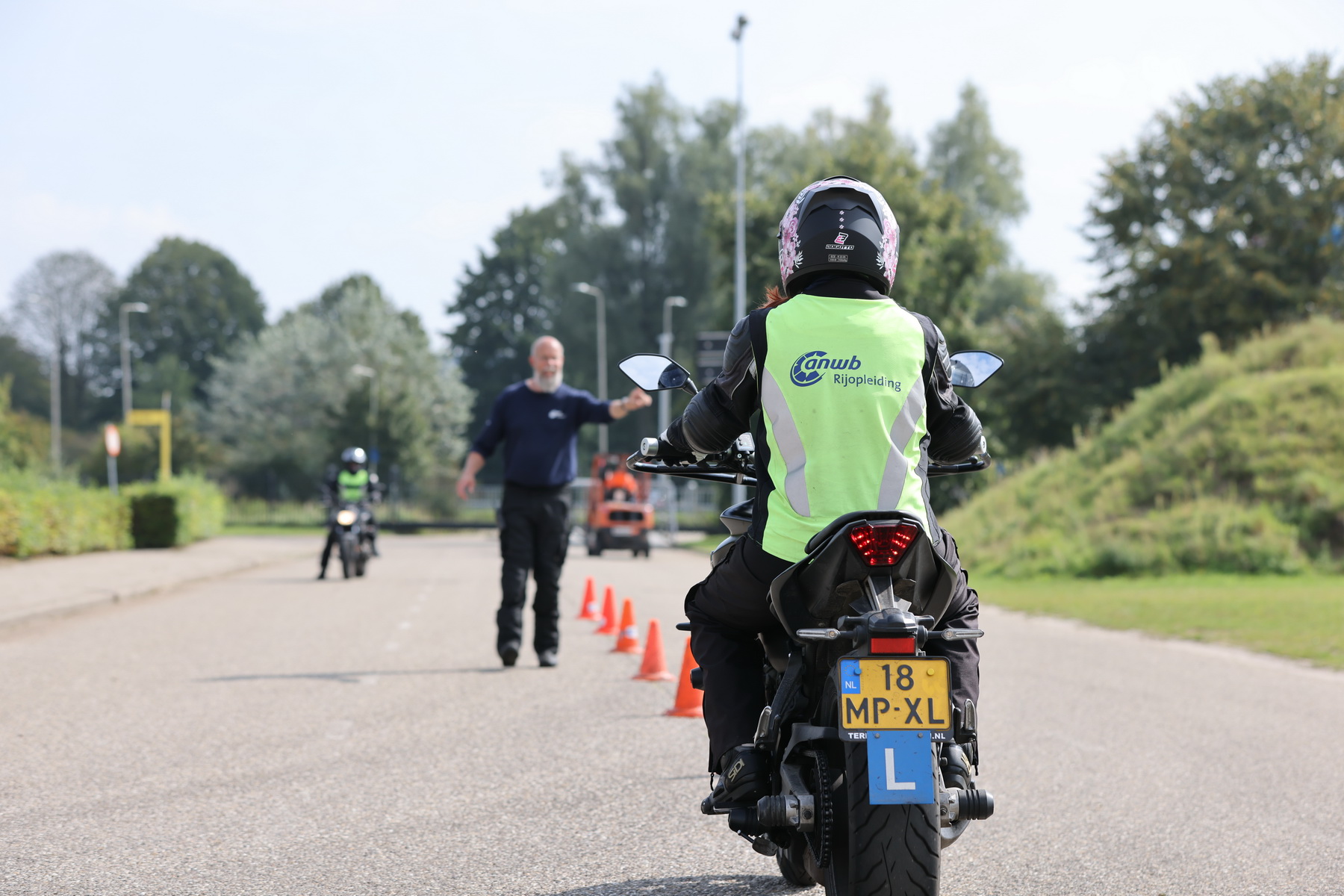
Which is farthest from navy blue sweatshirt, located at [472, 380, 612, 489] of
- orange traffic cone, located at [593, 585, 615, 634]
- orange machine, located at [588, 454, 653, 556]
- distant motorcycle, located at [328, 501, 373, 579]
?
orange machine, located at [588, 454, 653, 556]

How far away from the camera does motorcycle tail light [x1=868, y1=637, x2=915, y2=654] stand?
2.92 meters

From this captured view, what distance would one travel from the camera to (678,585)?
18.7 metres

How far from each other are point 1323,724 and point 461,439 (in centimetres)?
6210

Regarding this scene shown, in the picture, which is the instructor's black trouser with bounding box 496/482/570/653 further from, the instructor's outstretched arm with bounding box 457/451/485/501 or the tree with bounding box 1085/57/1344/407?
the tree with bounding box 1085/57/1344/407

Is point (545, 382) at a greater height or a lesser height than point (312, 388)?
lesser

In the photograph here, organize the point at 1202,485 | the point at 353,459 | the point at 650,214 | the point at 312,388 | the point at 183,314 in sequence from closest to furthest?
the point at 353,459, the point at 1202,485, the point at 650,214, the point at 312,388, the point at 183,314

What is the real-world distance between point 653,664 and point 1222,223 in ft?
104

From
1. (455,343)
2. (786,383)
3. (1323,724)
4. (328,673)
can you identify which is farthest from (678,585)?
(455,343)

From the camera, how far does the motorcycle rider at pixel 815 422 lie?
127 inches

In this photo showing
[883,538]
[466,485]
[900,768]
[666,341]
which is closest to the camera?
[900,768]

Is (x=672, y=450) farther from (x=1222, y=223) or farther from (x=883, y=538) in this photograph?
(x=1222, y=223)

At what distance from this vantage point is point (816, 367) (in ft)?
10.7

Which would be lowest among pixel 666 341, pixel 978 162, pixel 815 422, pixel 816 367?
pixel 815 422

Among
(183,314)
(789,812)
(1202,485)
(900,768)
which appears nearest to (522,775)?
(789,812)
